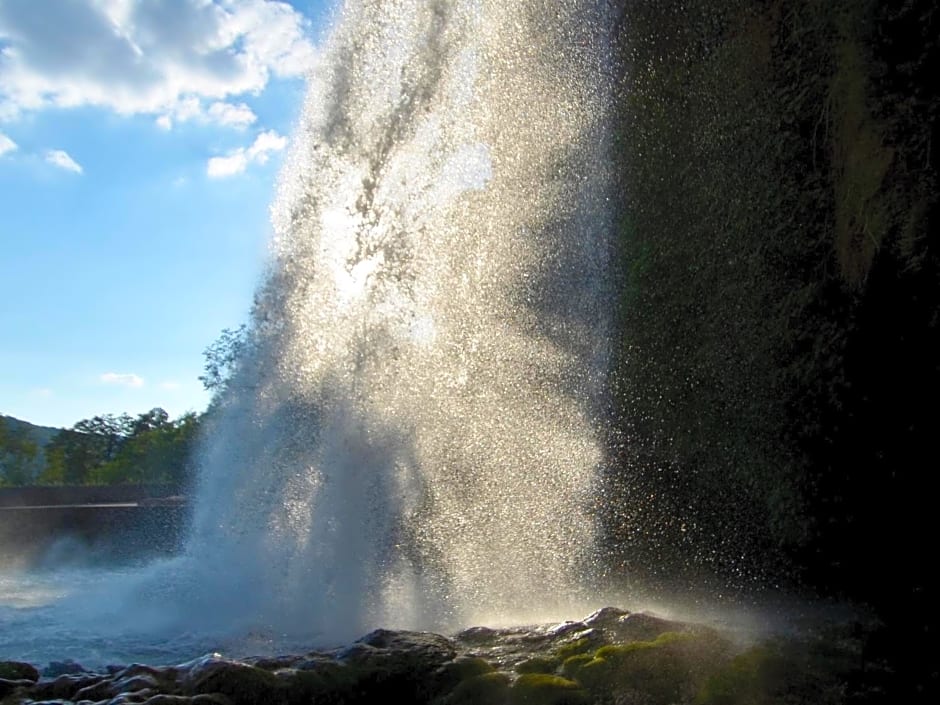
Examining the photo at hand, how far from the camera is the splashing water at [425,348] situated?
9.69m

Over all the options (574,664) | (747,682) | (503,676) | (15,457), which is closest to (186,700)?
(503,676)

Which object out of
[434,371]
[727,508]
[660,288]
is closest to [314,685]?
[434,371]

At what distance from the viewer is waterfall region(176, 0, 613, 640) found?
32.2ft

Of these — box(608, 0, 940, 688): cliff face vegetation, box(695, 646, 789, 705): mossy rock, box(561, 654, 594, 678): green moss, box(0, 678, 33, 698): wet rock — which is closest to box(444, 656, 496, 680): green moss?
box(561, 654, 594, 678): green moss

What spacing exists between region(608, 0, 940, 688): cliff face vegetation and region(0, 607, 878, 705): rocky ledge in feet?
11.3

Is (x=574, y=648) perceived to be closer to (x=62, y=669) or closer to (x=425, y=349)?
(x=62, y=669)

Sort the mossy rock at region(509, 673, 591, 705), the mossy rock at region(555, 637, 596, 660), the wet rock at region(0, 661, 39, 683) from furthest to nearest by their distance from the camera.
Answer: the wet rock at region(0, 661, 39, 683) < the mossy rock at region(555, 637, 596, 660) < the mossy rock at region(509, 673, 591, 705)

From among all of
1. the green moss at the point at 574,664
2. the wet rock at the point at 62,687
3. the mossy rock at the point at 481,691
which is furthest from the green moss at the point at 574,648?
the wet rock at the point at 62,687

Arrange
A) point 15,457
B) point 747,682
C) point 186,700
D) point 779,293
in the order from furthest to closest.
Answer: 1. point 15,457
2. point 779,293
3. point 747,682
4. point 186,700

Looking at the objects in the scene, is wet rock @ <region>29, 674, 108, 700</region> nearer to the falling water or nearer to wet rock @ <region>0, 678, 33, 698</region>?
wet rock @ <region>0, 678, 33, 698</region>

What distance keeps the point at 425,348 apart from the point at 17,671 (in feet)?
20.4

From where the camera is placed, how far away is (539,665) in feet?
19.1

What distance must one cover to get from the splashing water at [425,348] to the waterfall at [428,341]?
31mm

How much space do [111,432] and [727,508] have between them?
49828 mm
